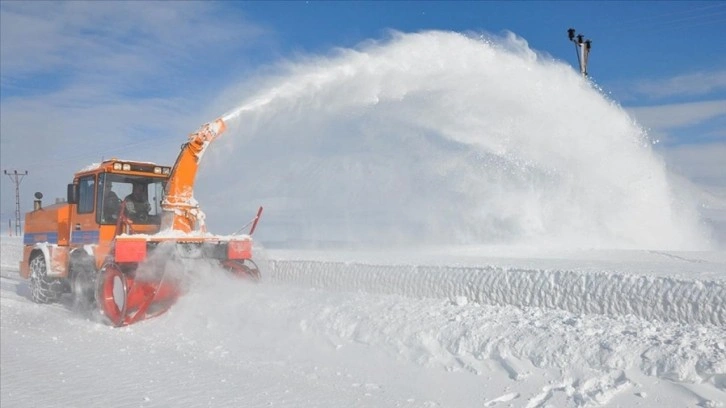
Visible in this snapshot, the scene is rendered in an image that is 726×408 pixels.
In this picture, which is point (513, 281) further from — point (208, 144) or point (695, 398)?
point (208, 144)

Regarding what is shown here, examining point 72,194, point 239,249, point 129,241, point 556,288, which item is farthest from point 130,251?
point 556,288

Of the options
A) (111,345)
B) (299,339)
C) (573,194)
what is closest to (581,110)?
(573,194)

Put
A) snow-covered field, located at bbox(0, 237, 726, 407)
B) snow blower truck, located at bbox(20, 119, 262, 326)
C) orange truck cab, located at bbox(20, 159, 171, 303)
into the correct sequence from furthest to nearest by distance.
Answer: orange truck cab, located at bbox(20, 159, 171, 303) < snow blower truck, located at bbox(20, 119, 262, 326) < snow-covered field, located at bbox(0, 237, 726, 407)

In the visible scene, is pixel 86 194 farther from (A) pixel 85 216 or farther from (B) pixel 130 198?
(B) pixel 130 198

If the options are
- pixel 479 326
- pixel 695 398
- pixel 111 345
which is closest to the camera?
pixel 695 398

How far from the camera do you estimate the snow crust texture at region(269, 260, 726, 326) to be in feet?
18.2

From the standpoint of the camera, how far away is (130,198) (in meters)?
10.1

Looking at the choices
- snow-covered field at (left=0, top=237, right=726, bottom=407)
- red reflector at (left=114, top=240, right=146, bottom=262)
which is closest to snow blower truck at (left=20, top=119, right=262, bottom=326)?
red reflector at (left=114, top=240, right=146, bottom=262)

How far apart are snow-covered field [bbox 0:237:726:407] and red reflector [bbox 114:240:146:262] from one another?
0.89 metres

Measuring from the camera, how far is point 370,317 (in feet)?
22.7

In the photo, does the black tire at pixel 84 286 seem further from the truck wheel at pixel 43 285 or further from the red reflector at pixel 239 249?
the red reflector at pixel 239 249

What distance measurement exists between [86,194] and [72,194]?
306mm

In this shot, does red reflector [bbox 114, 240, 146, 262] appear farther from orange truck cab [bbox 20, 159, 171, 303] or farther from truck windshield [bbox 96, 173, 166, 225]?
truck windshield [bbox 96, 173, 166, 225]

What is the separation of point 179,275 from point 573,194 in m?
7.76
